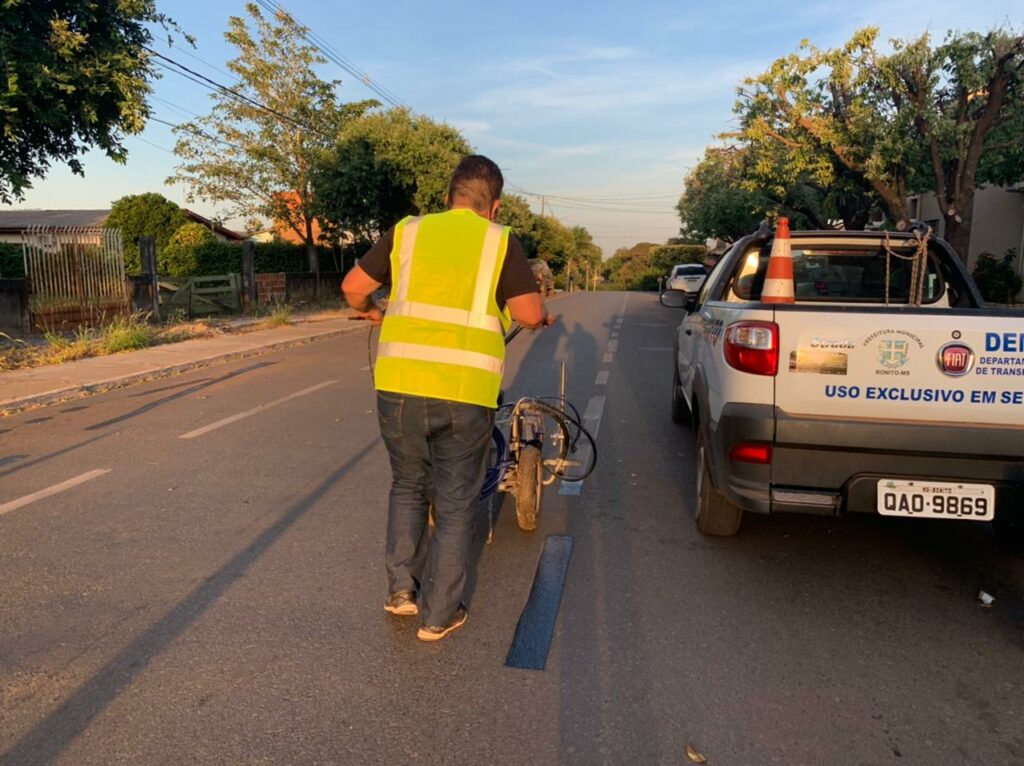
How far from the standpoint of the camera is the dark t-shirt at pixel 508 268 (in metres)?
3.38

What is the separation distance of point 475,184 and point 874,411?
6.83 ft

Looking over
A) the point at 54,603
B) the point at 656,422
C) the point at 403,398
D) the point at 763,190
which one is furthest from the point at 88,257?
the point at 763,190

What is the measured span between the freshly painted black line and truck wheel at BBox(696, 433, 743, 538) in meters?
0.80

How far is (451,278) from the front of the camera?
3287 mm

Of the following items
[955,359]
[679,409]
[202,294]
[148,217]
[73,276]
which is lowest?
[679,409]

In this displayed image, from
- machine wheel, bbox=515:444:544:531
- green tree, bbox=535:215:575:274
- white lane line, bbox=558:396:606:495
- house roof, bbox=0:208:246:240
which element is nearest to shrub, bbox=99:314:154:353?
white lane line, bbox=558:396:606:495

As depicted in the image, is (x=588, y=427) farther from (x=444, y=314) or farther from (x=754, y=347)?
(x=444, y=314)

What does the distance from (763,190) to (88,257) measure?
781 inches

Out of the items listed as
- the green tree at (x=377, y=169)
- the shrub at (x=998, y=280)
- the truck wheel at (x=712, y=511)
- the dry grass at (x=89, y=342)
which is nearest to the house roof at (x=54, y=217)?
the green tree at (x=377, y=169)

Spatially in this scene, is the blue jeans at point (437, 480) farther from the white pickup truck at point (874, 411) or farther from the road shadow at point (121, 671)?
the white pickup truck at point (874, 411)

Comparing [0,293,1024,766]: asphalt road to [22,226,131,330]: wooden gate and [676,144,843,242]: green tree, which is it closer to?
[22,226,131,330]: wooden gate

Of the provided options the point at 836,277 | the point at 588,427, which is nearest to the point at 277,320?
the point at 588,427

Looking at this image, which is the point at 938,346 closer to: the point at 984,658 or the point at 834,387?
the point at 834,387

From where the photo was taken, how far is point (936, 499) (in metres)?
3.68
